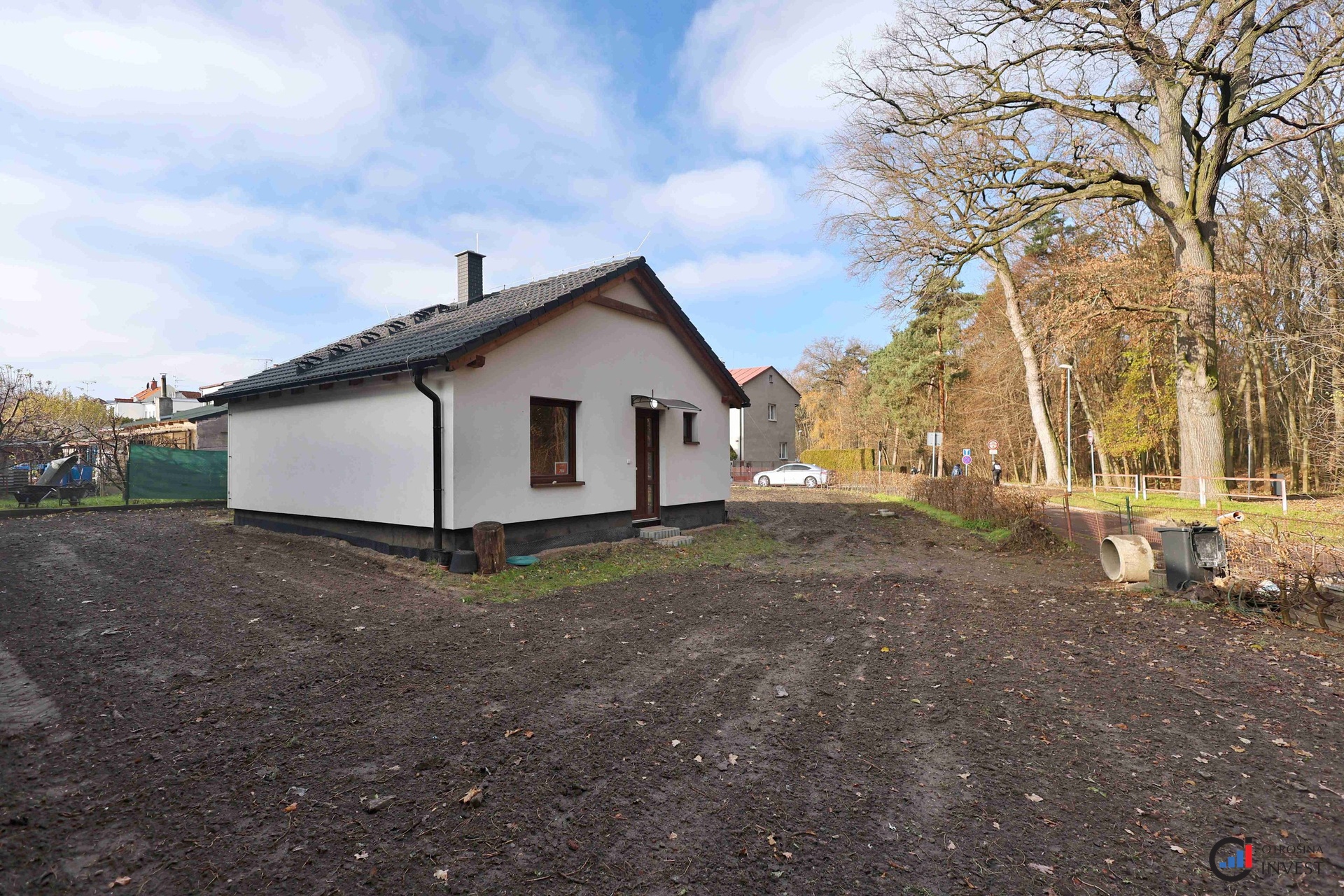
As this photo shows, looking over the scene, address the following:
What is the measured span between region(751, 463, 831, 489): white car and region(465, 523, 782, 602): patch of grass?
18875mm

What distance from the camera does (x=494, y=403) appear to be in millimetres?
9328

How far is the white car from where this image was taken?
31312 mm

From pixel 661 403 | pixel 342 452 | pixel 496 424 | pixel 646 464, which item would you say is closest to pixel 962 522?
pixel 646 464

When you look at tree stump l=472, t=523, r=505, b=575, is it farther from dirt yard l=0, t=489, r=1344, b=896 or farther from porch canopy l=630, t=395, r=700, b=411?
porch canopy l=630, t=395, r=700, b=411

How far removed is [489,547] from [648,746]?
5.57 meters

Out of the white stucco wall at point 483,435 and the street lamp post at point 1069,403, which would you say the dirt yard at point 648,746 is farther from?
the street lamp post at point 1069,403

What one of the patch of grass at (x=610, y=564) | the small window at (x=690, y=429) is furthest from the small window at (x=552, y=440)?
the small window at (x=690, y=429)

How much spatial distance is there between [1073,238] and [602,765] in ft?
96.3

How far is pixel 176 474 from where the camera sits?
642 inches

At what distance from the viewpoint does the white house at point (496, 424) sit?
897cm

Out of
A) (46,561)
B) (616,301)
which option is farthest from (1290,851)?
(46,561)

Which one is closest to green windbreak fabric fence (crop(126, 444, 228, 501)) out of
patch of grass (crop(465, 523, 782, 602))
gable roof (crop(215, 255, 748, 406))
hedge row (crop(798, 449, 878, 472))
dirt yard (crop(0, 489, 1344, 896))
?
gable roof (crop(215, 255, 748, 406))

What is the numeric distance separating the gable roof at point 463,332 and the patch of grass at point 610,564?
306cm

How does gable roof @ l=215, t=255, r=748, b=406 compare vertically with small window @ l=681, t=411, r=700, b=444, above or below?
above
